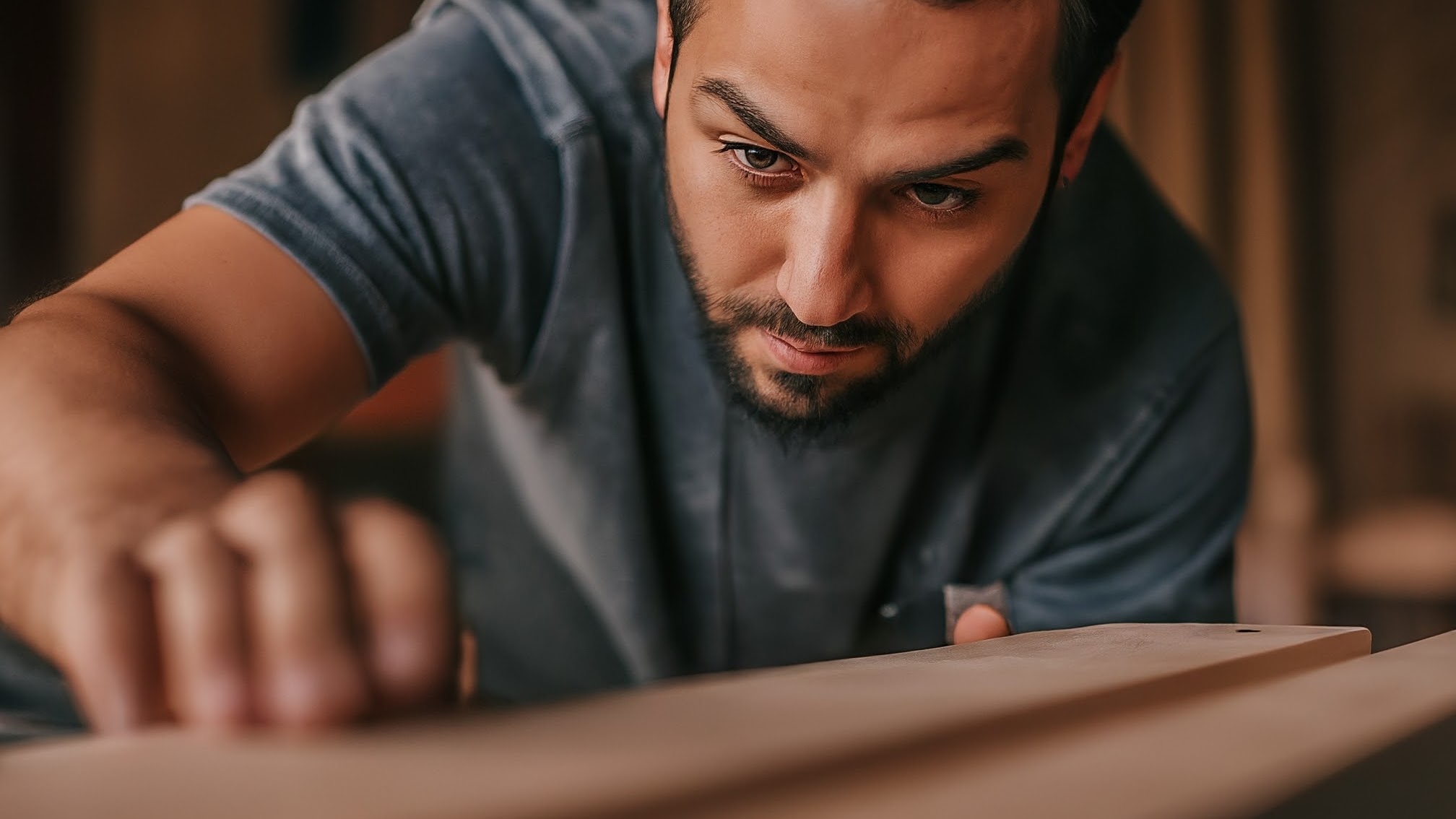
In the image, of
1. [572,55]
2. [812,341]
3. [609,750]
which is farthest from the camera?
[572,55]

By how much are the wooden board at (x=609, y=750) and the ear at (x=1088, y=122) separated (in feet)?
1.49

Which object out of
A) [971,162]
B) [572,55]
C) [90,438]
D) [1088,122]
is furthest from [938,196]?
[90,438]

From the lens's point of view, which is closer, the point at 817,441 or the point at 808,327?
the point at 808,327

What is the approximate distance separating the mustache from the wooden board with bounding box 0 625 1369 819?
324 millimetres

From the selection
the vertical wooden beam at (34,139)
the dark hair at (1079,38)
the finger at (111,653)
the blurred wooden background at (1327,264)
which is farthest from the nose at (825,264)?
the blurred wooden background at (1327,264)

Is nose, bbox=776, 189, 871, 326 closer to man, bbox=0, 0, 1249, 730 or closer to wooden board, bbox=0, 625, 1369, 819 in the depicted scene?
man, bbox=0, 0, 1249, 730

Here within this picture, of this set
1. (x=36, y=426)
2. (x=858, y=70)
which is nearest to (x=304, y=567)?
(x=36, y=426)

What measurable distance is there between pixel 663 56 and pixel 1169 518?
472 mm

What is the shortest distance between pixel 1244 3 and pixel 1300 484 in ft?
3.26

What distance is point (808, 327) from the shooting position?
604mm

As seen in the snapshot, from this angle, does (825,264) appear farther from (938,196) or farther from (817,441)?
(817,441)

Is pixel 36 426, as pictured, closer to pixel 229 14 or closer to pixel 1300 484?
pixel 229 14

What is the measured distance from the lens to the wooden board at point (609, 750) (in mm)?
170

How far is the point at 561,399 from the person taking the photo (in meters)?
0.77
